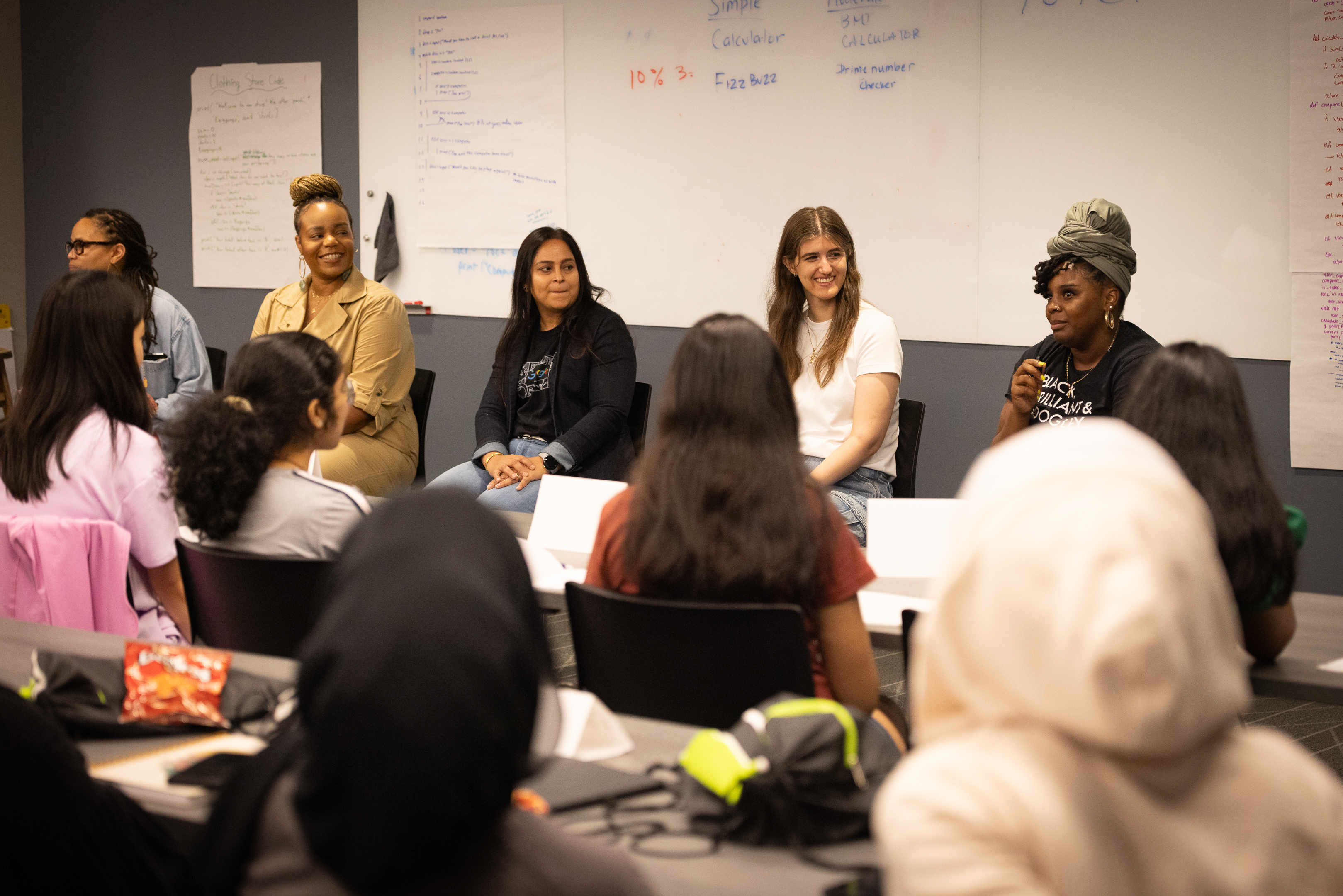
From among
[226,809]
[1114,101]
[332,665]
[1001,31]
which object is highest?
[1001,31]

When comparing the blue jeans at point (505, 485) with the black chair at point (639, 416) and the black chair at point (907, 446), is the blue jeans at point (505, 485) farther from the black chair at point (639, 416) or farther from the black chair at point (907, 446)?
the black chair at point (907, 446)

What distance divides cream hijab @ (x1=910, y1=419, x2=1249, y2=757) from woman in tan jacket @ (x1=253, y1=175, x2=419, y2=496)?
11.1 ft

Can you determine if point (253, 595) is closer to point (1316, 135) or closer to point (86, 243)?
point (86, 243)

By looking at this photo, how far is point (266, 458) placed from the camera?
2.10m

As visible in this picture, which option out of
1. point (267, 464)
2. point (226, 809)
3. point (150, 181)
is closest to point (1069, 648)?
point (226, 809)

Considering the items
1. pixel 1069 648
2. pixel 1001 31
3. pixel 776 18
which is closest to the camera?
pixel 1069 648

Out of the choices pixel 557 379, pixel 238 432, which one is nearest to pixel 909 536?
pixel 238 432

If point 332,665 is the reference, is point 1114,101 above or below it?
above

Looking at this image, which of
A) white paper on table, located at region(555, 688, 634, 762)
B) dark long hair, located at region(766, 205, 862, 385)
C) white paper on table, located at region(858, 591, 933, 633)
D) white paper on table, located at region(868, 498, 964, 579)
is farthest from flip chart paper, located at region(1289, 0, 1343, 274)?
white paper on table, located at region(555, 688, 634, 762)

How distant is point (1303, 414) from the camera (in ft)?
12.1

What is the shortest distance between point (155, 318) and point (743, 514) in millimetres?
2955

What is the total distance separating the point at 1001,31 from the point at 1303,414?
165 cm

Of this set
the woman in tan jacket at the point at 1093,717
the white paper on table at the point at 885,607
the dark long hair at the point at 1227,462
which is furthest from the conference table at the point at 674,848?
the dark long hair at the point at 1227,462

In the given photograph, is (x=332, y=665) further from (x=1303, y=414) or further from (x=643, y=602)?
(x=1303, y=414)
